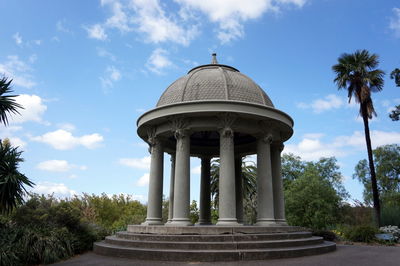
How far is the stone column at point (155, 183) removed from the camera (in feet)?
56.3

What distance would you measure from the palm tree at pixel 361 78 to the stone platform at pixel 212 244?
757 inches

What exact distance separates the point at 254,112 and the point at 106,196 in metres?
41.4

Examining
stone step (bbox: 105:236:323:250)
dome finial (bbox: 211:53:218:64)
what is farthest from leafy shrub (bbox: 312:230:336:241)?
dome finial (bbox: 211:53:218:64)

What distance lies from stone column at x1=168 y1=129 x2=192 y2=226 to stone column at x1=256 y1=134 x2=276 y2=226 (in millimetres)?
3830

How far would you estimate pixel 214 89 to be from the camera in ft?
54.9

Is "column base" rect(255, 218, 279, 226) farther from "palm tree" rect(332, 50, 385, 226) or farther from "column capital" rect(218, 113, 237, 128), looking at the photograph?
"palm tree" rect(332, 50, 385, 226)

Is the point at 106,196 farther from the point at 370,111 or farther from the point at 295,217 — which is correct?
the point at 370,111

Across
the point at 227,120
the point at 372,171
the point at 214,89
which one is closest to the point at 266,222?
the point at 227,120

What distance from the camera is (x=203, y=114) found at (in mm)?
15148

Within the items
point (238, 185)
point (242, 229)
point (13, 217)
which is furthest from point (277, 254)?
point (13, 217)

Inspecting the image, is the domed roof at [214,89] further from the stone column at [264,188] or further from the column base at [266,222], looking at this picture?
the column base at [266,222]

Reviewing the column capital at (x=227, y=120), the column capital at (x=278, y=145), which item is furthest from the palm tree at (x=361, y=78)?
the column capital at (x=227, y=120)

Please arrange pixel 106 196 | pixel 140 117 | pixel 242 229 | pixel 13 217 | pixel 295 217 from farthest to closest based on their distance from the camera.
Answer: pixel 106 196
pixel 295 217
pixel 140 117
pixel 13 217
pixel 242 229

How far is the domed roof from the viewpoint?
16594mm
